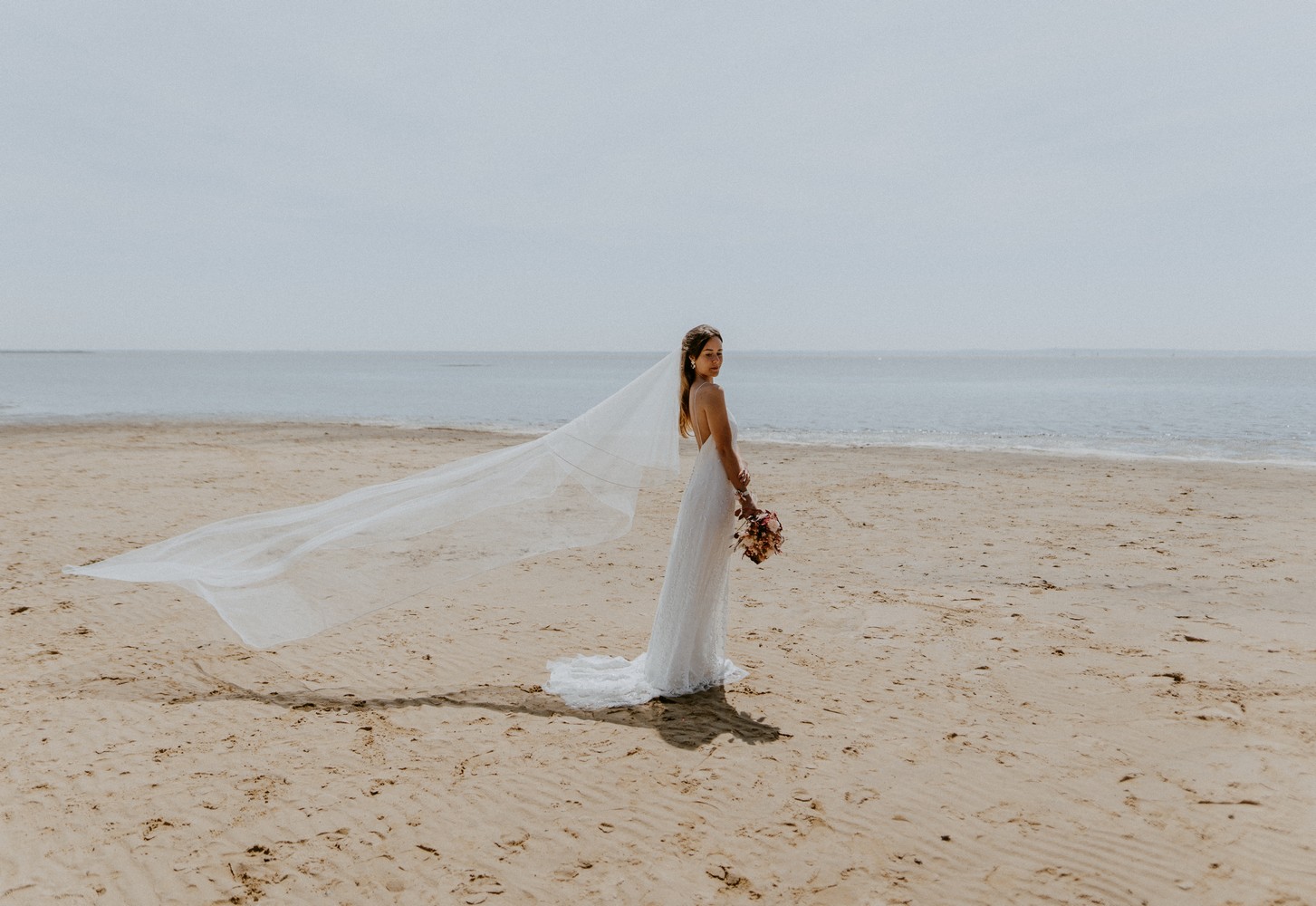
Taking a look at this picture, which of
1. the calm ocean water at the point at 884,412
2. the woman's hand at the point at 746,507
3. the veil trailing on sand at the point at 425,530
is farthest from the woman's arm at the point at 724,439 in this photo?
the calm ocean water at the point at 884,412

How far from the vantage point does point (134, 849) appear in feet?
12.5

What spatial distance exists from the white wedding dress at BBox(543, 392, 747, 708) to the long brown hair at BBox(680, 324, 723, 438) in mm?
340

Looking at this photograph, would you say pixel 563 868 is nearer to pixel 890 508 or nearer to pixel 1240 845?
pixel 1240 845

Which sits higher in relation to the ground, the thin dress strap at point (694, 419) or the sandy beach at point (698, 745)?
the thin dress strap at point (694, 419)

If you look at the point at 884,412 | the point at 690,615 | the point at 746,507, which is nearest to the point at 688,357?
the point at 746,507

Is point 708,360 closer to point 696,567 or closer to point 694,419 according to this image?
point 694,419

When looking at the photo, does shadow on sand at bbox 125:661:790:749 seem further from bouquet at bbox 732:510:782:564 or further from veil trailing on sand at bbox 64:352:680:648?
bouquet at bbox 732:510:782:564

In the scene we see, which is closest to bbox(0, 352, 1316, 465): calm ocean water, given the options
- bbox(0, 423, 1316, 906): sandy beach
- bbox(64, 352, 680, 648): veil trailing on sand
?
bbox(0, 423, 1316, 906): sandy beach

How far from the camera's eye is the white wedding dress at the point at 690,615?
549cm

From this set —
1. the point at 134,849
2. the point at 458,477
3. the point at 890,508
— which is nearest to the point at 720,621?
the point at 458,477

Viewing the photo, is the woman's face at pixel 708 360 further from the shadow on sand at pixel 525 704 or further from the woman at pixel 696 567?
the shadow on sand at pixel 525 704

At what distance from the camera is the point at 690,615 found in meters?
5.61

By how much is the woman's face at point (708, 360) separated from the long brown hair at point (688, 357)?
0.02m

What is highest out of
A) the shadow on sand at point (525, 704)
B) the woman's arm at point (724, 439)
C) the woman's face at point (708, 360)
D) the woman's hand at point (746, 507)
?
the woman's face at point (708, 360)
